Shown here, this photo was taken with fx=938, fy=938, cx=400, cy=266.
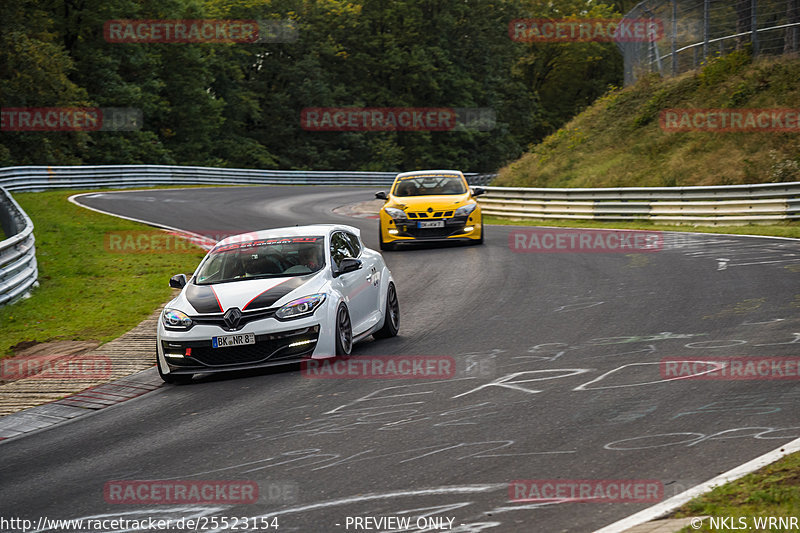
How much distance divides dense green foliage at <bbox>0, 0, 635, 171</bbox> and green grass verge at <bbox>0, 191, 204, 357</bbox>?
22753mm

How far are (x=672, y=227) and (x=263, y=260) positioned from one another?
15121 millimetres

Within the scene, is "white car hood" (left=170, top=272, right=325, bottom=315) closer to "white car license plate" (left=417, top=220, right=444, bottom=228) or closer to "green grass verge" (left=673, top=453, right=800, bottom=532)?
"green grass verge" (left=673, top=453, right=800, bottom=532)

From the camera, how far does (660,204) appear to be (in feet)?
81.3

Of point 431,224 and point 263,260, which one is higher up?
point 263,260

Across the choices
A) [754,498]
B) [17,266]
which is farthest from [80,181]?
[754,498]

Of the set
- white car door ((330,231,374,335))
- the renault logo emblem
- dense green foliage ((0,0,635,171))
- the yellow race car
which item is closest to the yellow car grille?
the yellow race car

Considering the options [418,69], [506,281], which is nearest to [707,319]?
[506,281]

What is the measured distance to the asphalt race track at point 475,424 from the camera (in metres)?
5.68

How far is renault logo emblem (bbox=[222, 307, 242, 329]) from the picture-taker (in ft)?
31.5

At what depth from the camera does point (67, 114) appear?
4747 centimetres

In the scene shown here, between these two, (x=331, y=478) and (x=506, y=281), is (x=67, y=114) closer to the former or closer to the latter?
(x=506, y=281)

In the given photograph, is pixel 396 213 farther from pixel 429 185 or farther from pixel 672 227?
pixel 672 227

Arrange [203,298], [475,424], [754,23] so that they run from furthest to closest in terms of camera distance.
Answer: [754,23] → [203,298] → [475,424]

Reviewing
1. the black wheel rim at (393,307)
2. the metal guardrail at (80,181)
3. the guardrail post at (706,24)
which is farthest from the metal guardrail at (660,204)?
Answer: the metal guardrail at (80,181)
